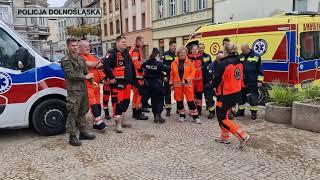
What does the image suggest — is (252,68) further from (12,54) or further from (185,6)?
(185,6)

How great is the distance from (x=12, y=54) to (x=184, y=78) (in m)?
3.44

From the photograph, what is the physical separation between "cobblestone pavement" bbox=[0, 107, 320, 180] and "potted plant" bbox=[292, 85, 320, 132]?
16 centimetres

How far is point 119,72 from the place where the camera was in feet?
23.7

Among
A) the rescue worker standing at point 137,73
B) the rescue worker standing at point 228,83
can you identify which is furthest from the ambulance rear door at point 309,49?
the rescue worker standing at point 137,73

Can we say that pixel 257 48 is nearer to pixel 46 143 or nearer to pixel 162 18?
pixel 46 143

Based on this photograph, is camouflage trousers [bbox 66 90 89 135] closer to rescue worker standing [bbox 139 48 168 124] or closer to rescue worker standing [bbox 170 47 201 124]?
rescue worker standing [bbox 139 48 168 124]

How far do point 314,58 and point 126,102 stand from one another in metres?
5.54

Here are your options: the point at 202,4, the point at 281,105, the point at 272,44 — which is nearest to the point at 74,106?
the point at 281,105

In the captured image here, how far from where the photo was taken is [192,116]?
26.7 feet

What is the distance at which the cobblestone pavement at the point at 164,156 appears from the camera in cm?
512

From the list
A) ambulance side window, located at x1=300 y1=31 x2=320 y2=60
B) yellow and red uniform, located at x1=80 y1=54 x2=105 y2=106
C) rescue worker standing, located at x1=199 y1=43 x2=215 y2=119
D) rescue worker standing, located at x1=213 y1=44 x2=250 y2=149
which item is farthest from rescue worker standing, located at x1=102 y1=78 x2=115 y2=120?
ambulance side window, located at x1=300 y1=31 x2=320 y2=60

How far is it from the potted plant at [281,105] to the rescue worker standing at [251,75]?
1.14 feet

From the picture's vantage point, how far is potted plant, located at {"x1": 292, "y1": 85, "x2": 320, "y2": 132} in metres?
7.03

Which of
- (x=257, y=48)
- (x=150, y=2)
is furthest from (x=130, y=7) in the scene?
(x=257, y=48)
